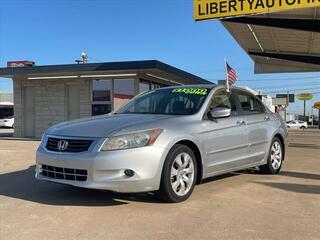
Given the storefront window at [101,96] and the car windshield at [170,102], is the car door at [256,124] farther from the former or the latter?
the storefront window at [101,96]

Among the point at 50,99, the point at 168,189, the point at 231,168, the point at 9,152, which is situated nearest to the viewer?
the point at 168,189

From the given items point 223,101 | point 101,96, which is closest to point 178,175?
point 223,101

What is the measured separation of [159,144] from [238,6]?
8.46 meters

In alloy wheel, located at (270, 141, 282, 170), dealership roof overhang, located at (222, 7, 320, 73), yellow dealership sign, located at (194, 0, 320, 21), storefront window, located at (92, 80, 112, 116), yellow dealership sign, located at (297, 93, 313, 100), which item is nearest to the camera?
alloy wheel, located at (270, 141, 282, 170)

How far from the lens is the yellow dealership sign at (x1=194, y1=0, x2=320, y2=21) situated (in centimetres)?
1313

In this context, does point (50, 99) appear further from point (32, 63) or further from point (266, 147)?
point (266, 147)

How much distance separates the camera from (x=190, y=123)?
706cm

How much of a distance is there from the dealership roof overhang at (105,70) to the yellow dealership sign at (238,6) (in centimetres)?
542

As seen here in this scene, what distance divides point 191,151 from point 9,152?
7.98 m

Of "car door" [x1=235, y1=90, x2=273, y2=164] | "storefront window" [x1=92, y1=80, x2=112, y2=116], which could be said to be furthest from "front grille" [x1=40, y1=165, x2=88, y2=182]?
"storefront window" [x1=92, y1=80, x2=112, y2=116]

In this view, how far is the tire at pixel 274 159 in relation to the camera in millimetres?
9266

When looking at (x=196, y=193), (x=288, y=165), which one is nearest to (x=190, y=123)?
(x=196, y=193)

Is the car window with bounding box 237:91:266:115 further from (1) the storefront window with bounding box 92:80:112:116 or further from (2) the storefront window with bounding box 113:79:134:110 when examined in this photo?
(1) the storefront window with bounding box 92:80:112:116

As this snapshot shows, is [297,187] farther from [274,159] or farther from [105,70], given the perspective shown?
[105,70]
